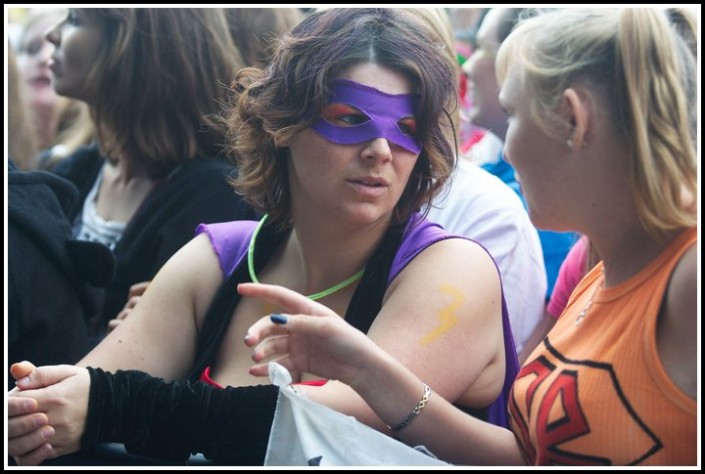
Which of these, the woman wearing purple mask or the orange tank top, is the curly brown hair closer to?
the woman wearing purple mask

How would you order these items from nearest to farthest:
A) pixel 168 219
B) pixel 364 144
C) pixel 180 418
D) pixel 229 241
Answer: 1. pixel 180 418
2. pixel 364 144
3. pixel 229 241
4. pixel 168 219

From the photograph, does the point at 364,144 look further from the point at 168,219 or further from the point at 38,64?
the point at 38,64

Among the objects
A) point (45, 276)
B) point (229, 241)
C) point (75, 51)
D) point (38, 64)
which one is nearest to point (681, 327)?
point (229, 241)

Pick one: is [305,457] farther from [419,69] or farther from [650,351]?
[419,69]

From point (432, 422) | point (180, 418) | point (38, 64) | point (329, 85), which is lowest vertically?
point (38, 64)

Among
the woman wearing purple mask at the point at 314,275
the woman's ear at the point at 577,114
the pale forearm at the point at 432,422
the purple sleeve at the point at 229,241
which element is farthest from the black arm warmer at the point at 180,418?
the woman's ear at the point at 577,114

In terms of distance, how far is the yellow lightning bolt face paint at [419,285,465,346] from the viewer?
2.32 m

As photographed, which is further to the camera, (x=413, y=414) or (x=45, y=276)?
(x=45, y=276)

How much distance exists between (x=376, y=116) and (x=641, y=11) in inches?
29.2

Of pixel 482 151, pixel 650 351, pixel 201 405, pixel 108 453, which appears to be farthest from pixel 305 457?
pixel 482 151

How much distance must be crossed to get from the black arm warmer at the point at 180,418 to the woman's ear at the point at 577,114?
0.84 metres

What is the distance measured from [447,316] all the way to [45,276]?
1.22 m

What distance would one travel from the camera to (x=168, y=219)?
136 inches

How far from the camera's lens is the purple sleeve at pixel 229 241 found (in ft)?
8.88
